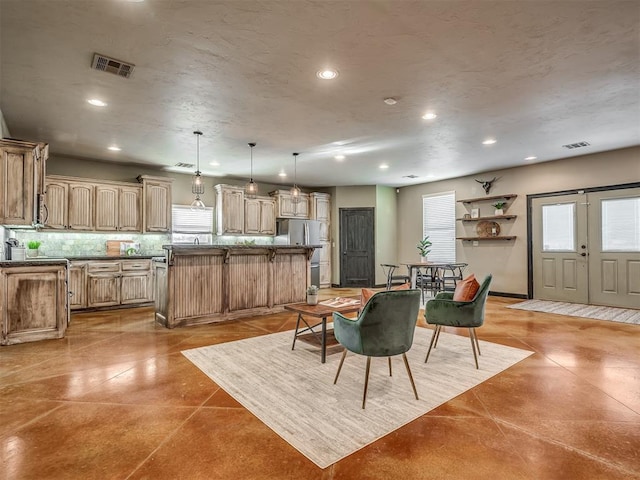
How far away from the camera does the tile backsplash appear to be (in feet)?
20.5

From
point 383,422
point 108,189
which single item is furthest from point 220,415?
point 108,189

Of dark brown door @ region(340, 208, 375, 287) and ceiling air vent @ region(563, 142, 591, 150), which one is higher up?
ceiling air vent @ region(563, 142, 591, 150)

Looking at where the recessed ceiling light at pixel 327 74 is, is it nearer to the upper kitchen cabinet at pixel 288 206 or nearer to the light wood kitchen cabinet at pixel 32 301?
the light wood kitchen cabinet at pixel 32 301

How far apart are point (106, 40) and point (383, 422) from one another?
364 cm

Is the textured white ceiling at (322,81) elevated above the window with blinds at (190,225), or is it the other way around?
the textured white ceiling at (322,81)

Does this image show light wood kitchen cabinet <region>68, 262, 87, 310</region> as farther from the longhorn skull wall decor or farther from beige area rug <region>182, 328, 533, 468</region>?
the longhorn skull wall decor

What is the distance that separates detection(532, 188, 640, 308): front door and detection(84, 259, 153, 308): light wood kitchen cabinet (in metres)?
7.98

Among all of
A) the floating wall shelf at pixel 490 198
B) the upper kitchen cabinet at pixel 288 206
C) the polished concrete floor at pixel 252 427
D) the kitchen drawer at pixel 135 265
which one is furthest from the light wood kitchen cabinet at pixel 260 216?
the polished concrete floor at pixel 252 427

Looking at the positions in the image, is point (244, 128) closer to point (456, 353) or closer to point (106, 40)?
point (106, 40)

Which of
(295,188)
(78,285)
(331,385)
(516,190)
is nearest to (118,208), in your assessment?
(78,285)

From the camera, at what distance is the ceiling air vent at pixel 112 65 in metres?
3.08

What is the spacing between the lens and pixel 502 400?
2627 mm

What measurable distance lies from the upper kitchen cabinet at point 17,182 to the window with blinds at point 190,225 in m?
3.31

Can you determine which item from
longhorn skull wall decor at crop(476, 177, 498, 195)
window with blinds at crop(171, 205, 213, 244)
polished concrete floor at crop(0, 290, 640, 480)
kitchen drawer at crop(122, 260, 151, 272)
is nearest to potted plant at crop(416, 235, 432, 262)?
longhorn skull wall decor at crop(476, 177, 498, 195)
